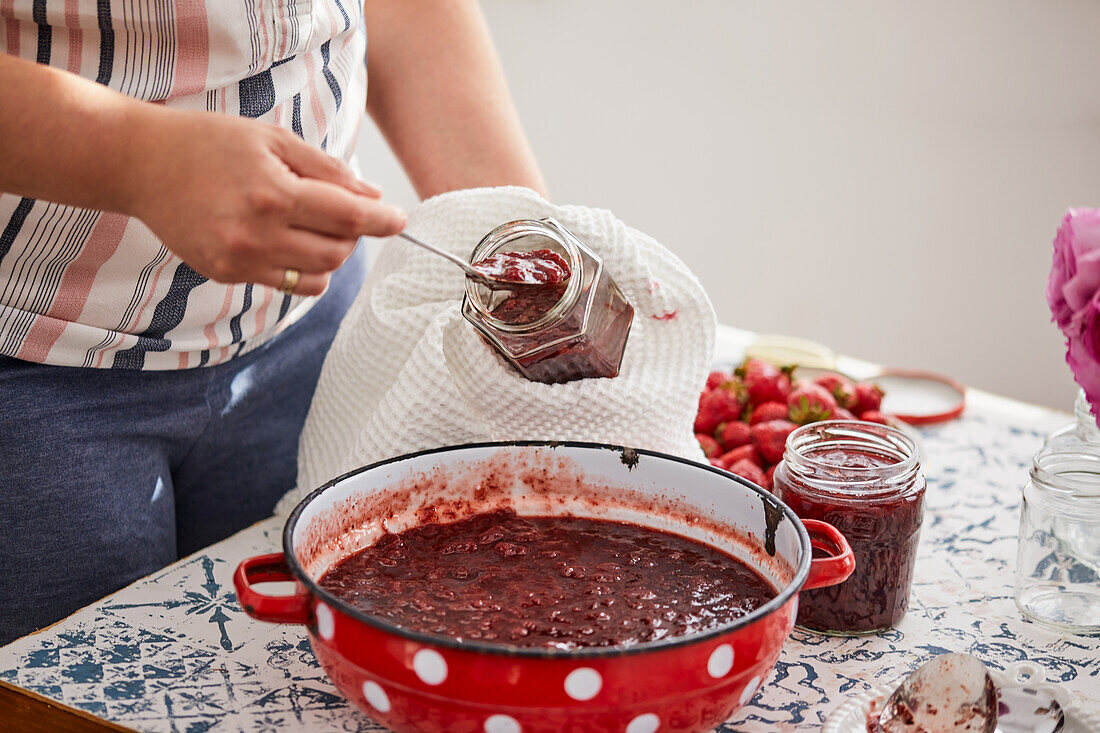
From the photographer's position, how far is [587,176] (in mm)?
3441

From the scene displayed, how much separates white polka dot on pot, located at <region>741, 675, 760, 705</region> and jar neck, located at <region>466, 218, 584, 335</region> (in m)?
0.31

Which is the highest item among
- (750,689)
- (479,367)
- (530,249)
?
(530,249)

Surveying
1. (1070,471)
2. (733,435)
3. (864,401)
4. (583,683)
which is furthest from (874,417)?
(583,683)

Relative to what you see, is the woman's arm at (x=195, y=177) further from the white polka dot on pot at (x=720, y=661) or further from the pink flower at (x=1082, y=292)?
the pink flower at (x=1082, y=292)

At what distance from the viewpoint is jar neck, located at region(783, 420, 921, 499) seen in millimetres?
873

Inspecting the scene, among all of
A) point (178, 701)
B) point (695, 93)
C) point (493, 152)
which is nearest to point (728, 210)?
point (695, 93)

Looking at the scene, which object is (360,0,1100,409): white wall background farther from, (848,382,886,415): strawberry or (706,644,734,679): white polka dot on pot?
(706,644,734,679): white polka dot on pot

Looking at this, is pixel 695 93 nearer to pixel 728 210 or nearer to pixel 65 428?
pixel 728 210

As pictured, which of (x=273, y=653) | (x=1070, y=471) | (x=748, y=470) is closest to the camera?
(x=273, y=653)

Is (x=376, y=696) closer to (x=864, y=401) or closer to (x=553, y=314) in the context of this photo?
(x=553, y=314)

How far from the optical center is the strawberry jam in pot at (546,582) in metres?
0.73

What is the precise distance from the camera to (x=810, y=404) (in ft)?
3.94

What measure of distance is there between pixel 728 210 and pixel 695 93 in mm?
353

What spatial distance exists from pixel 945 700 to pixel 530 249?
1.51 feet
